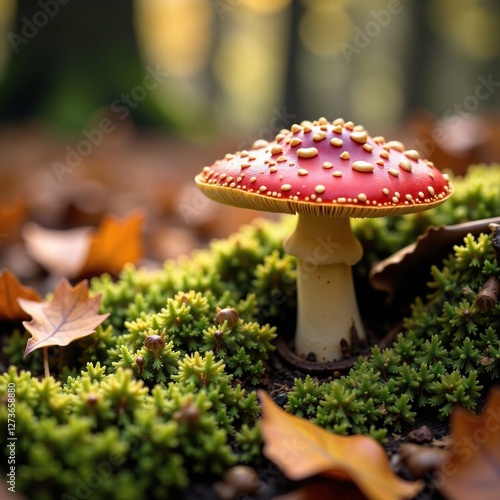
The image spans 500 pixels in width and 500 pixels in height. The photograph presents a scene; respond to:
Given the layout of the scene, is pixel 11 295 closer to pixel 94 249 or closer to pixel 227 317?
pixel 94 249

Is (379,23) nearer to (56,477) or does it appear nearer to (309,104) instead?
(309,104)

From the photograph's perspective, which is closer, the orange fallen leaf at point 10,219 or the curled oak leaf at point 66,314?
the curled oak leaf at point 66,314

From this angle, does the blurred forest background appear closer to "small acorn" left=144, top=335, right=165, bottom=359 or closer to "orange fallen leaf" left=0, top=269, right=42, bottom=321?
"orange fallen leaf" left=0, top=269, right=42, bottom=321

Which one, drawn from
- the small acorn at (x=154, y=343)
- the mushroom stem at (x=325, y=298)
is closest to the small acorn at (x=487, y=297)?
the mushroom stem at (x=325, y=298)

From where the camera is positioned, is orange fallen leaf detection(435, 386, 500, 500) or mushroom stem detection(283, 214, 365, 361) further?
mushroom stem detection(283, 214, 365, 361)

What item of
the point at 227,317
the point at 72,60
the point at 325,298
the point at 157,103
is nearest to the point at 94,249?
the point at 227,317

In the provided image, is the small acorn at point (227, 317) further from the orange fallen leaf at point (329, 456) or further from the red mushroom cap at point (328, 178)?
the orange fallen leaf at point (329, 456)

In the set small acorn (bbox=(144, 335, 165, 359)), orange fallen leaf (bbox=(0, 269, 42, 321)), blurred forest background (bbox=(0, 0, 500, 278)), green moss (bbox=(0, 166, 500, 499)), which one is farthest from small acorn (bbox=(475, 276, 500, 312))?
blurred forest background (bbox=(0, 0, 500, 278))
